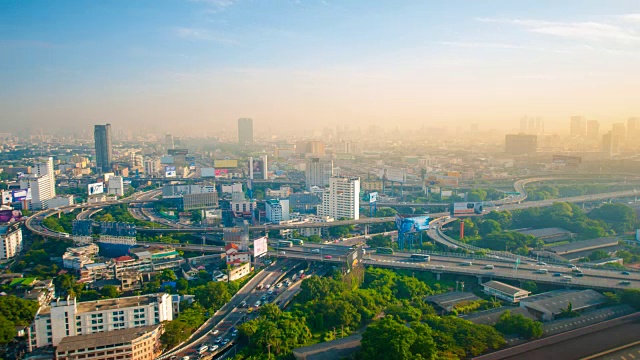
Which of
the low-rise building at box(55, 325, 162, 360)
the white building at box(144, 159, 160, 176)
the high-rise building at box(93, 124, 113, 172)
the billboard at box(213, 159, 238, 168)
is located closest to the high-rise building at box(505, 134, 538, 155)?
the billboard at box(213, 159, 238, 168)

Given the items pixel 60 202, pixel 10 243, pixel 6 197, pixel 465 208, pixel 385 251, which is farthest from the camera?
pixel 60 202

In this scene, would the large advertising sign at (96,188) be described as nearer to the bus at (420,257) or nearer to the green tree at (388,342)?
the bus at (420,257)

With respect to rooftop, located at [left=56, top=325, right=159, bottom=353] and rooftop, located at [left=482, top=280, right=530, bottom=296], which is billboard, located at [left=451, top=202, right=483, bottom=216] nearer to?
rooftop, located at [left=482, top=280, right=530, bottom=296]

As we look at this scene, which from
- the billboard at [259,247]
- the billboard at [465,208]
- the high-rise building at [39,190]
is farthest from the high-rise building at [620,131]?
the high-rise building at [39,190]

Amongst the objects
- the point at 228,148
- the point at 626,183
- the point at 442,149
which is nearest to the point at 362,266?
the point at 626,183

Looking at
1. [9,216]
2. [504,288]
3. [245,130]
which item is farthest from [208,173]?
[245,130]

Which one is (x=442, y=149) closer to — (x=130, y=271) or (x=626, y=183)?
(x=626, y=183)

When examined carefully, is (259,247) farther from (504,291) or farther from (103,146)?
(103,146)
